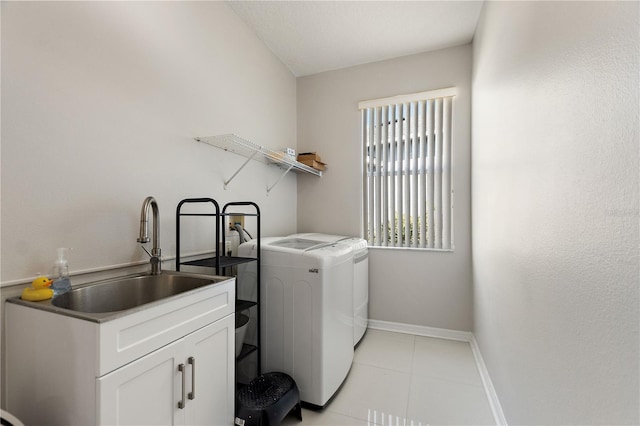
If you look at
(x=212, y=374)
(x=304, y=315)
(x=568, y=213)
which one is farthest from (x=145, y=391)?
(x=568, y=213)

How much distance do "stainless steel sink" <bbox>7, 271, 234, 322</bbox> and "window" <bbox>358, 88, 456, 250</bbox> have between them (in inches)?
79.7

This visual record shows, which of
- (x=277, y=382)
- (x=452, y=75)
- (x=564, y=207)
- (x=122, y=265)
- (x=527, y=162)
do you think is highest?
(x=452, y=75)

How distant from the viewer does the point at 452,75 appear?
2705 millimetres

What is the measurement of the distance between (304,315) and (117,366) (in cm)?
105

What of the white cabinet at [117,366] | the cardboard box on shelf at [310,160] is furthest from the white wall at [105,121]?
the cardboard box on shelf at [310,160]

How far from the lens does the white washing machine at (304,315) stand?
67.6 inches

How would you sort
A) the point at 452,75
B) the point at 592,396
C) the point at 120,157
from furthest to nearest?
1. the point at 452,75
2. the point at 120,157
3. the point at 592,396

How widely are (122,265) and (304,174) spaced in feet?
7.03

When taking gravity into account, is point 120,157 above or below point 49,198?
above

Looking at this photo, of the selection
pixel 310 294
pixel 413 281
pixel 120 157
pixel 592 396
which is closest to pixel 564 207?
pixel 592 396

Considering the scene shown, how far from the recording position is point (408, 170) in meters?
2.87

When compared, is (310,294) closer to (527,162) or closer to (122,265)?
(122,265)

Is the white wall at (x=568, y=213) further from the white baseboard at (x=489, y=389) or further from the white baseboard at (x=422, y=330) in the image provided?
the white baseboard at (x=422, y=330)

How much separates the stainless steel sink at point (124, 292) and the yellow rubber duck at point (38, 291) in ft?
0.11
